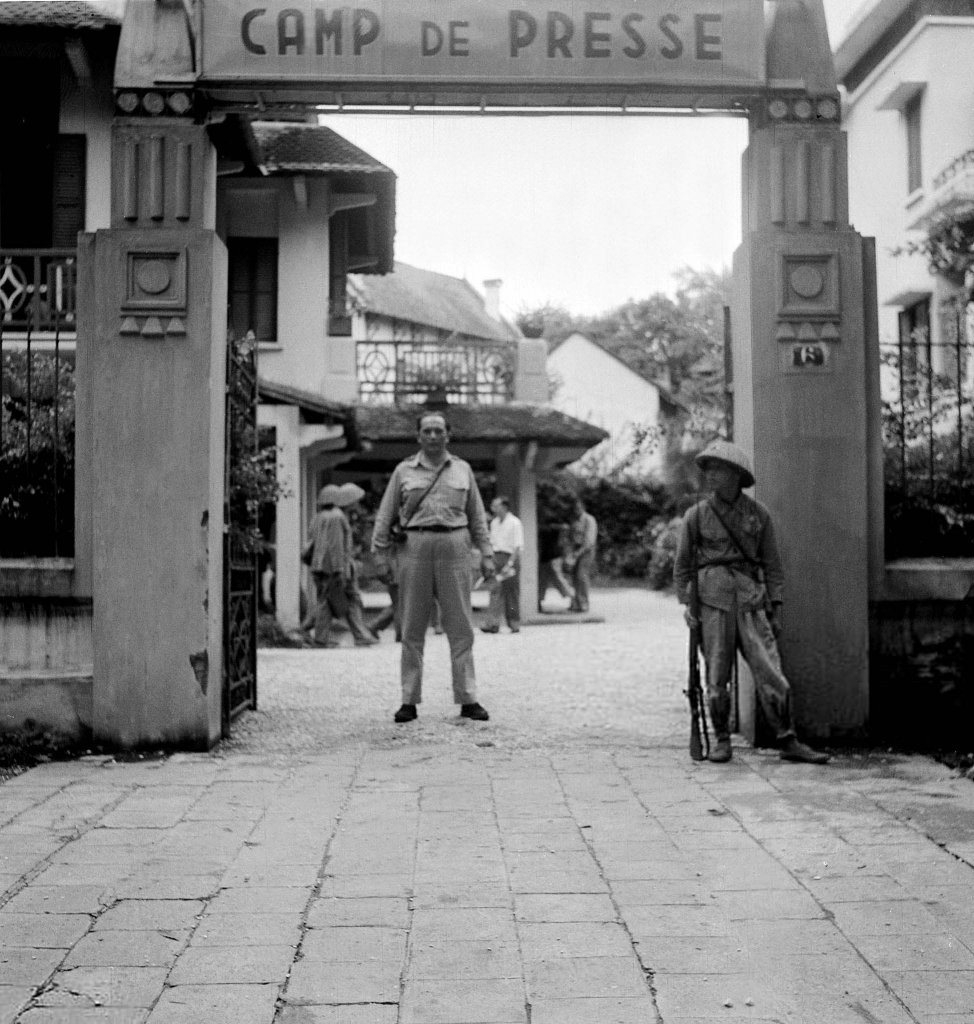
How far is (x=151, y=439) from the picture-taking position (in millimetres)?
7824

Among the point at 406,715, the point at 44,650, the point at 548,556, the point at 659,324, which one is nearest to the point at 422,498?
the point at 406,715

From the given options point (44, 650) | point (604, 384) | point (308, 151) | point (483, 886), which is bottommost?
point (483, 886)

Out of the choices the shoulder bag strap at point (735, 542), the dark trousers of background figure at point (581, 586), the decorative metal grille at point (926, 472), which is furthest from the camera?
the dark trousers of background figure at point (581, 586)

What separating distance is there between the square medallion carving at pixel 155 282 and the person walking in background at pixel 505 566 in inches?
402

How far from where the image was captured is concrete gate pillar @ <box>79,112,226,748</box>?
25.6ft

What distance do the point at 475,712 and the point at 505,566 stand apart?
29.3ft

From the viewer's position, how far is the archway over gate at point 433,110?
25.6 ft

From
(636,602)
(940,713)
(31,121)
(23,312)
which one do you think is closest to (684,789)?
(940,713)

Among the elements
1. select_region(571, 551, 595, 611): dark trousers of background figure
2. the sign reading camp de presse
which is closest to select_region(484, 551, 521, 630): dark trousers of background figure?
select_region(571, 551, 595, 611): dark trousers of background figure

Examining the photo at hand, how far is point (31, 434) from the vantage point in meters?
8.32

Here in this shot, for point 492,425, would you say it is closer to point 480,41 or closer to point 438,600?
point 438,600

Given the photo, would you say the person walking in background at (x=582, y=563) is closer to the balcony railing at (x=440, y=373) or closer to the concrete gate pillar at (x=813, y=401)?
the balcony railing at (x=440, y=373)

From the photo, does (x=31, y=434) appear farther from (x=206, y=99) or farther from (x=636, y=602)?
(x=636, y=602)

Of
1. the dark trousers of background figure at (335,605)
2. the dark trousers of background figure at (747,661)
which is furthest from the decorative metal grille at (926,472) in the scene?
the dark trousers of background figure at (335,605)
